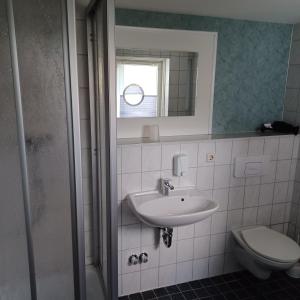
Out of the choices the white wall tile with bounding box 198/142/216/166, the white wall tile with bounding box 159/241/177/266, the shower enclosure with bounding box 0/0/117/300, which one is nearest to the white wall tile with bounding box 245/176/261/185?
the white wall tile with bounding box 198/142/216/166

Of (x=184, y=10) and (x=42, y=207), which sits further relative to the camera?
(x=184, y=10)

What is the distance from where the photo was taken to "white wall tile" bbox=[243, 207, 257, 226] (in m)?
2.57

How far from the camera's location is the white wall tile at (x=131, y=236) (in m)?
2.20

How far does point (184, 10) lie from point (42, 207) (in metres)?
1.70

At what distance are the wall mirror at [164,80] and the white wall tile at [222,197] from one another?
20.1 inches

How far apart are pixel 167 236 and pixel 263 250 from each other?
71 cm

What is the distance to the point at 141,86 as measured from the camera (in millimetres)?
2229

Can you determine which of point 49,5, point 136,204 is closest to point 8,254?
point 136,204

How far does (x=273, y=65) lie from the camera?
2.60 metres

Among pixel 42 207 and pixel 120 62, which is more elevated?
pixel 120 62

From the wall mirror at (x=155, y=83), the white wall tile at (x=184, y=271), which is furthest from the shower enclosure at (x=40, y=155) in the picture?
the white wall tile at (x=184, y=271)

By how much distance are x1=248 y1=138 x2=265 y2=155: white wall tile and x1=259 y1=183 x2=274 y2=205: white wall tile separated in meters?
0.32

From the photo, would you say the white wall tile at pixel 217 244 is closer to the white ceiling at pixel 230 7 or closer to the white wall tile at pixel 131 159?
the white wall tile at pixel 131 159

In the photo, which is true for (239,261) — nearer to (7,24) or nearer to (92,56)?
(92,56)
